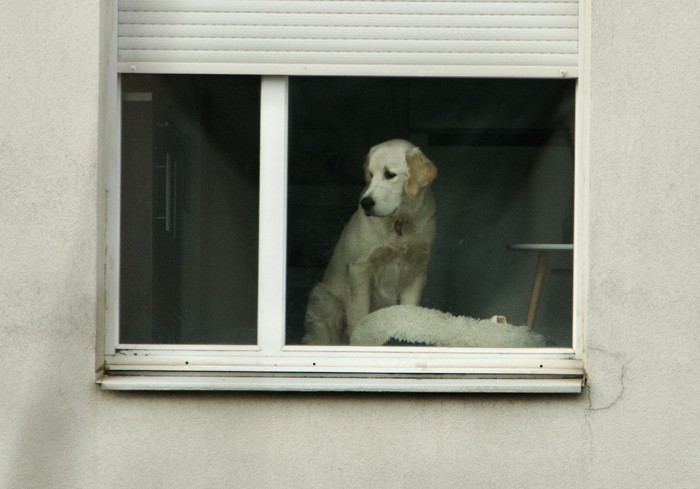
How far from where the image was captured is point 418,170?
585 centimetres

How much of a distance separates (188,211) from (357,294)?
3.02 ft

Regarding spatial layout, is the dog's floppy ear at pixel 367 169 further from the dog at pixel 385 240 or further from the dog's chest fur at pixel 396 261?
the dog's chest fur at pixel 396 261

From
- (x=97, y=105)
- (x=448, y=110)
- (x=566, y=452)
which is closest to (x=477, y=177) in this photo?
(x=448, y=110)

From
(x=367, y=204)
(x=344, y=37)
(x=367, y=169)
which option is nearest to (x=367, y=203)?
(x=367, y=204)

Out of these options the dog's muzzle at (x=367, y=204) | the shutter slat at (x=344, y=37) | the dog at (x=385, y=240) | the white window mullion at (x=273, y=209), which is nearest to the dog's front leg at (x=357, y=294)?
the dog at (x=385, y=240)

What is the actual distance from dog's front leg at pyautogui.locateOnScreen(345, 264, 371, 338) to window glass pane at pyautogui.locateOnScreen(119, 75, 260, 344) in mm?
493

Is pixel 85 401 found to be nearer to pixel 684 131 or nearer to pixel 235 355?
pixel 235 355

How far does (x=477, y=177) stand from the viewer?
582 centimetres

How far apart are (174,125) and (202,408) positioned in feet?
4.36

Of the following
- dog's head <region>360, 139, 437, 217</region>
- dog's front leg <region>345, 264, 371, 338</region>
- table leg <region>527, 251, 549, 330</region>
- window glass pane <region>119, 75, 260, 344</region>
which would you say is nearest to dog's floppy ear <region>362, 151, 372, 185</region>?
dog's head <region>360, 139, 437, 217</region>

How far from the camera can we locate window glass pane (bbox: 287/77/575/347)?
561 centimetres

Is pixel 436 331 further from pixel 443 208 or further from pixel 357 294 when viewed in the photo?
pixel 443 208

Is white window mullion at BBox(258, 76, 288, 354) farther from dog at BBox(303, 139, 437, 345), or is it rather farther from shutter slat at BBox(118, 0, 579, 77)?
dog at BBox(303, 139, 437, 345)

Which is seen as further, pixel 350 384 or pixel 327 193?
pixel 327 193
